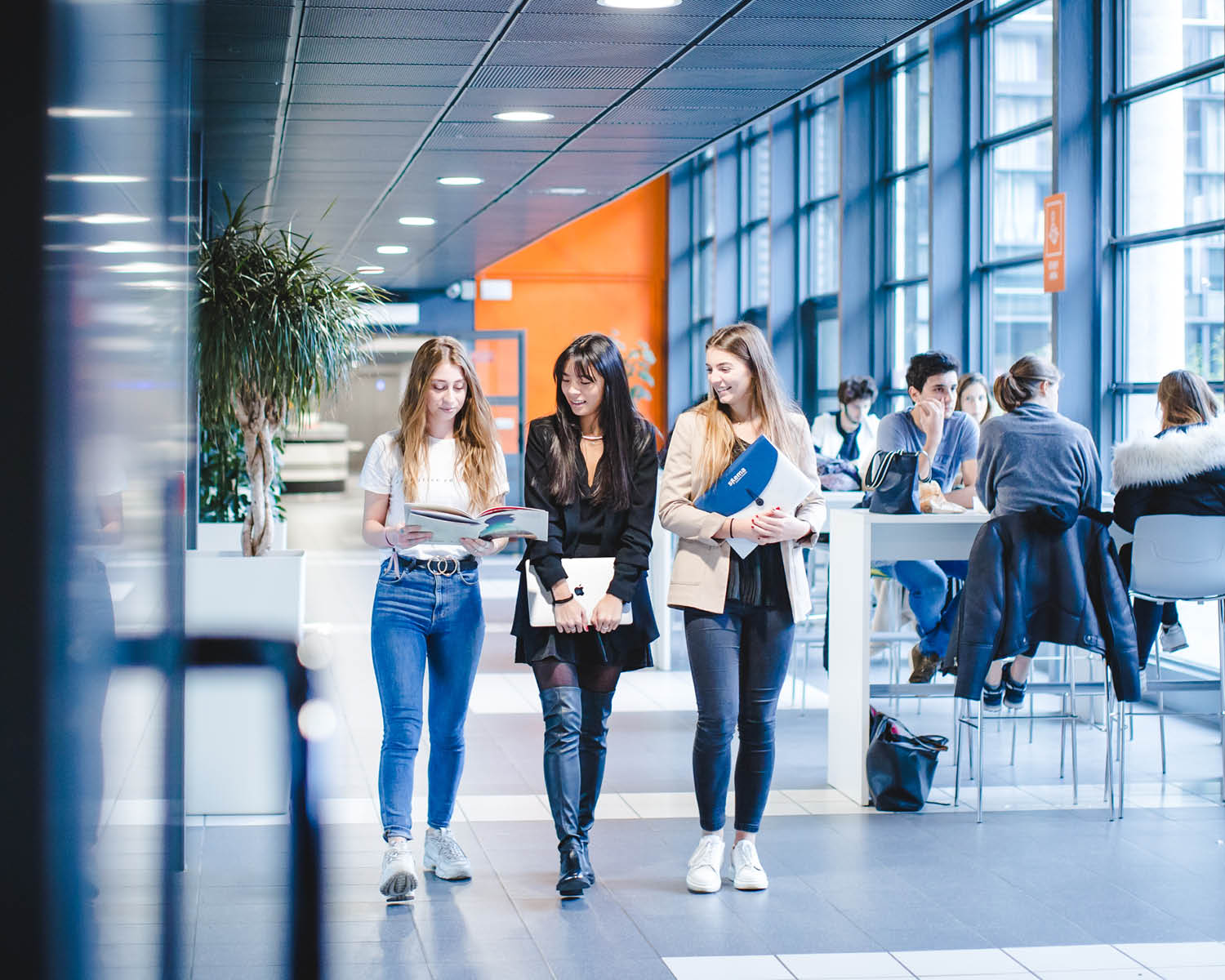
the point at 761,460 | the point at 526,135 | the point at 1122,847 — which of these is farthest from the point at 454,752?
the point at 526,135

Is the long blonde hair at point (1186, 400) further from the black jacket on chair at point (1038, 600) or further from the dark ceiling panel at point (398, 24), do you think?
the dark ceiling panel at point (398, 24)

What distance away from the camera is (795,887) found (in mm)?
3619

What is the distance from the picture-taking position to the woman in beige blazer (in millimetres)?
3445

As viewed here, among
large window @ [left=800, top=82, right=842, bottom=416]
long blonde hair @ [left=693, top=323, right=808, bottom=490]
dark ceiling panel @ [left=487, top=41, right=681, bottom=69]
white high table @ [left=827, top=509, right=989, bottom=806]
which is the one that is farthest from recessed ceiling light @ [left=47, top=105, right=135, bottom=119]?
large window @ [left=800, top=82, right=842, bottom=416]

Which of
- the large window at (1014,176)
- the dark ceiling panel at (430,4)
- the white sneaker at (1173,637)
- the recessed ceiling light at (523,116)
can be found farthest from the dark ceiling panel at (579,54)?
the large window at (1014,176)

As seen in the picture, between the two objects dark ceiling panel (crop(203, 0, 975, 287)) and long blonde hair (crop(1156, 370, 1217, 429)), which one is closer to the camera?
dark ceiling panel (crop(203, 0, 975, 287))

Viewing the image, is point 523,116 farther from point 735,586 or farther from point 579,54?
point 735,586

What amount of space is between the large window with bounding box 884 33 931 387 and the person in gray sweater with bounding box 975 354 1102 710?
17.6 feet

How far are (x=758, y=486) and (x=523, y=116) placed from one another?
9.78ft

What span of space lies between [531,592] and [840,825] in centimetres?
143

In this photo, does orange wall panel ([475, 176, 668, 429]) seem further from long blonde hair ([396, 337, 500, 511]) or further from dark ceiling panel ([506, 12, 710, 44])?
long blonde hair ([396, 337, 500, 511])

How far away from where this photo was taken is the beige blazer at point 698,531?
3.43m

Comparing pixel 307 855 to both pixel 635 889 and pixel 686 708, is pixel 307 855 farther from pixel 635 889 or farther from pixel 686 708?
pixel 686 708

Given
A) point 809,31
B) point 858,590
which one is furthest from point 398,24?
point 858,590
